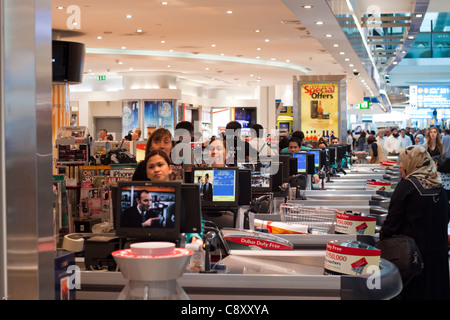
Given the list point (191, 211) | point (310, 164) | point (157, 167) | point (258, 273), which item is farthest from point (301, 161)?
point (191, 211)

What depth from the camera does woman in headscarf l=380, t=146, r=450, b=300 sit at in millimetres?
4926

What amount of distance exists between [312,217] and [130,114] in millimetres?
19389

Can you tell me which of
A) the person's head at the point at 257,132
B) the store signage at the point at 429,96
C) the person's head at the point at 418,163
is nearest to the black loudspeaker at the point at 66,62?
the person's head at the point at 257,132

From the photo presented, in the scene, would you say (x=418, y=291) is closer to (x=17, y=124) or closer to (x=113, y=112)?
(x=17, y=124)

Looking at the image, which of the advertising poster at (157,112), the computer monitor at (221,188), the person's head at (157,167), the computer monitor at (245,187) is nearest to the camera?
the person's head at (157,167)

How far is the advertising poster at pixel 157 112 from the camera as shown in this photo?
23938 mm

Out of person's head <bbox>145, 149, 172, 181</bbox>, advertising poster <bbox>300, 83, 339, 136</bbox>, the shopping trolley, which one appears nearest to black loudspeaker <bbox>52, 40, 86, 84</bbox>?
the shopping trolley

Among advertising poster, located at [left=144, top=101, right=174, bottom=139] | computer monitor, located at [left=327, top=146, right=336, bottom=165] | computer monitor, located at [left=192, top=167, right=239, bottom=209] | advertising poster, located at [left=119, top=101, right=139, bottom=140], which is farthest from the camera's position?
advertising poster, located at [left=119, top=101, right=139, bottom=140]

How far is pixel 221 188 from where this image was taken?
5578mm

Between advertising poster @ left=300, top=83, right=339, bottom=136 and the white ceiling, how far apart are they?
845mm

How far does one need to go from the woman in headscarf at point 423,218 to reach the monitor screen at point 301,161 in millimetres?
3904

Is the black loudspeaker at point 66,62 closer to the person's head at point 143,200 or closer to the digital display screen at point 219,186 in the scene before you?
the digital display screen at point 219,186

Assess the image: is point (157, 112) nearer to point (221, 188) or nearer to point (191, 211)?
point (221, 188)

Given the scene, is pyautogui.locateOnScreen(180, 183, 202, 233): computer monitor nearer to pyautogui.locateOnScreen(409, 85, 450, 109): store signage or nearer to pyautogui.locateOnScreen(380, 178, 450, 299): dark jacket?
pyautogui.locateOnScreen(380, 178, 450, 299): dark jacket
